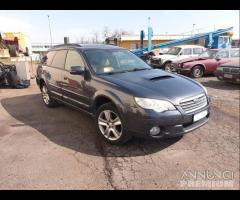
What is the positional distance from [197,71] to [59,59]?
25.5 ft

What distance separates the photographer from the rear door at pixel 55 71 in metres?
5.11

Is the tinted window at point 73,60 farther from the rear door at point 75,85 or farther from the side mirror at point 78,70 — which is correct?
the side mirror at point 78,70

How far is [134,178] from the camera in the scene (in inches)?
115

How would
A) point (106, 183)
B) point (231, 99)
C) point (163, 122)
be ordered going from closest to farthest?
point (106, 183)
point (163, 122)
point (231, 99)

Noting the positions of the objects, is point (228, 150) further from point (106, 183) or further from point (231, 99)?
point (231, 99)

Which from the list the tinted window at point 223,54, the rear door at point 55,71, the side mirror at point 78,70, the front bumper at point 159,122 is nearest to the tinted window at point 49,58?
the rear door at point 55,71

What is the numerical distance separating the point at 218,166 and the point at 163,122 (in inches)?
40.1

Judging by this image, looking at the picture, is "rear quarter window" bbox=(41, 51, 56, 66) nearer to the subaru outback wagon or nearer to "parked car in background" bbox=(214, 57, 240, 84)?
the subaru outback wagon

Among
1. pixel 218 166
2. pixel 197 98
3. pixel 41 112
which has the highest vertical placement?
pixel 197 98

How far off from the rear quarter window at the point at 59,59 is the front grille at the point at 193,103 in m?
2.92

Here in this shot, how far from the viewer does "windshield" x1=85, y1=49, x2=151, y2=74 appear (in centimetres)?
425

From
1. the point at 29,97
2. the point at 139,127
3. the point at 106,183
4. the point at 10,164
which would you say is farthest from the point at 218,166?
the point at 29,97

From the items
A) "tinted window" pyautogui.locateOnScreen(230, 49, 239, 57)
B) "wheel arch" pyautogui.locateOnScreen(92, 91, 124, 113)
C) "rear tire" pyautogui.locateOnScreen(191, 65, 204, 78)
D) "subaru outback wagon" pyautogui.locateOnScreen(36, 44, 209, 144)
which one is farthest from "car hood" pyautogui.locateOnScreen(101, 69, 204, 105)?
"tinted window" pyautogui.locateOnScreen(230, 49, 239, 57)
